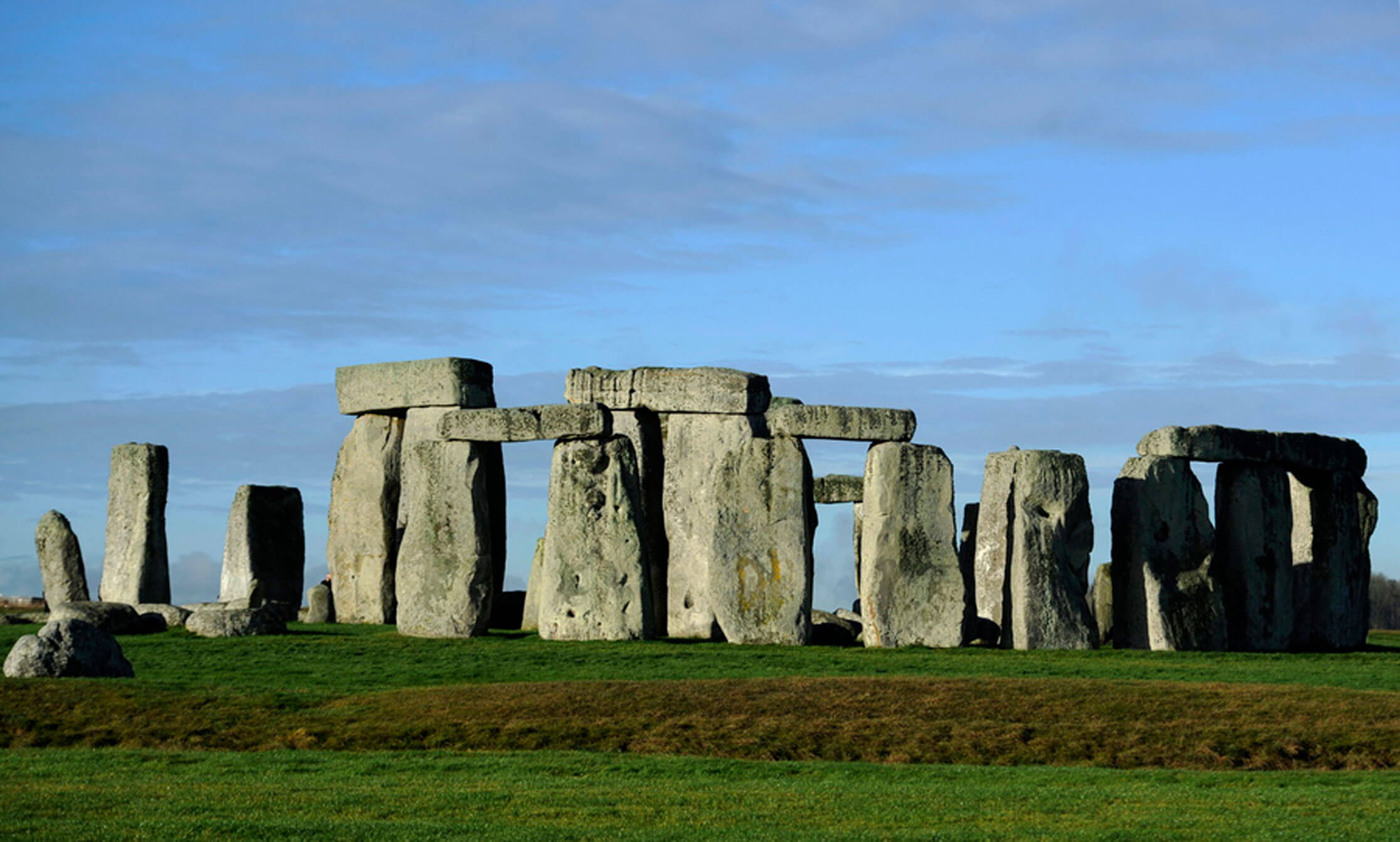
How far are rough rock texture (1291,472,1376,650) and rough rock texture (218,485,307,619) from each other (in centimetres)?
1490

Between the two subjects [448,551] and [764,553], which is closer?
[764,553]

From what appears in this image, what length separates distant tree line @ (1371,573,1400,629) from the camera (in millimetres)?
45594

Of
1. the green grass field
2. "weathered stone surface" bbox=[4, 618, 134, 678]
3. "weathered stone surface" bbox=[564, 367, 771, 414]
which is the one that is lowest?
the green grass field

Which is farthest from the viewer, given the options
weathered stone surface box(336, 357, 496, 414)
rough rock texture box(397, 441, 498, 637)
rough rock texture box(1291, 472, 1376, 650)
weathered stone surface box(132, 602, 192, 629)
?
weathered stone surface box(336, 357, 496, 414)

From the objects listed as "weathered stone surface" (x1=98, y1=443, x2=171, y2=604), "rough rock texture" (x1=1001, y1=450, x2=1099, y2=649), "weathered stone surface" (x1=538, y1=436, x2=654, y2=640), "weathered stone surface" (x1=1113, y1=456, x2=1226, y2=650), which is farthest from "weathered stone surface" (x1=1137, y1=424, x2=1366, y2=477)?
"weathered stone surface" (x1=98, y1=443, x2=171, y2=604)

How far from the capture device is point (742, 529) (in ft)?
73.2

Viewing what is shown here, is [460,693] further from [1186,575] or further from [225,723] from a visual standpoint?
[1186,575]

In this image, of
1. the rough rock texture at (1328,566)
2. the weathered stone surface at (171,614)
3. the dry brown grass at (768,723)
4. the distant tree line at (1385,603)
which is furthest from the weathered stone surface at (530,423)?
the distant tree line at (1385,603)

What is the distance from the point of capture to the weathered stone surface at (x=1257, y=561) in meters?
24.4

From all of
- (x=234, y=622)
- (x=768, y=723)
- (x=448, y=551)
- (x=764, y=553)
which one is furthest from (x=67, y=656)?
(x=764, y=553)

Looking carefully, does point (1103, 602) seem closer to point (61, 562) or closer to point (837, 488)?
point (837, 488)

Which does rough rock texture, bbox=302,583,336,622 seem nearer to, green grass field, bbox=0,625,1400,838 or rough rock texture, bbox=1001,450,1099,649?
green grass field, bbox=0,625,1400,838

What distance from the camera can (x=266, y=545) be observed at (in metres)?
27.7

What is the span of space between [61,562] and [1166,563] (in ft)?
50.6
